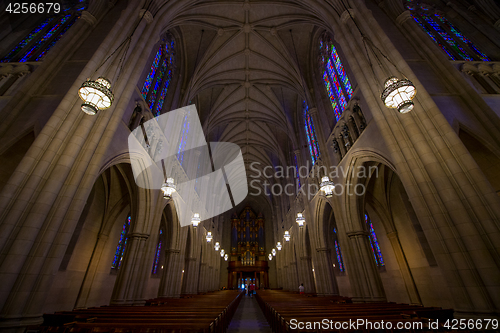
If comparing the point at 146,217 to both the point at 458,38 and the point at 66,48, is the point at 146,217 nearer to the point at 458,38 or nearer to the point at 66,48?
the point at 66,48

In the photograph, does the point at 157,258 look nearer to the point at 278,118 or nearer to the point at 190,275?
the point at 190,275

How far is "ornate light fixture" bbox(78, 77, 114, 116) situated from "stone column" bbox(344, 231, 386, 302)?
1065cm

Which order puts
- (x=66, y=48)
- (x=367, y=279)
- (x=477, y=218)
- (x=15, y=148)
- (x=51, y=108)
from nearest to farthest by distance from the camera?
(x=477, y=218), (x=51, y=108), (x=15, y=148), (x=66, y=48), (x=367, y=279)

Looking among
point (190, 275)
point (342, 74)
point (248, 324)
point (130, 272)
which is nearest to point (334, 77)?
point (342, 74)

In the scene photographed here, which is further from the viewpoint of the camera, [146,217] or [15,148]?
[146,217]

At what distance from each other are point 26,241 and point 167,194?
4.50m

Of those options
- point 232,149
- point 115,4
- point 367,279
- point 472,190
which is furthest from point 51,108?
point 232,149

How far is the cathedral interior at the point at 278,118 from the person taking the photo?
461 cm

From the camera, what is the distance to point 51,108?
6.20 meters

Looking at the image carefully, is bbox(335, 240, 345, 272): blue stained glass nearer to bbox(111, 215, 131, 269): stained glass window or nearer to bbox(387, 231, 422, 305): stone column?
bbox(387, 231, 422, 305): stone column

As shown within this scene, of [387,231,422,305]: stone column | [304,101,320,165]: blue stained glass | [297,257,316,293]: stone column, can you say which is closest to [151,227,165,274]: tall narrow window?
[297,257,316,293]: stone column

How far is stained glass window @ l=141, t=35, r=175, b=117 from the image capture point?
10923 mm

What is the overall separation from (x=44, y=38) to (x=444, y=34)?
18.0 m

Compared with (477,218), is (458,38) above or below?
above
